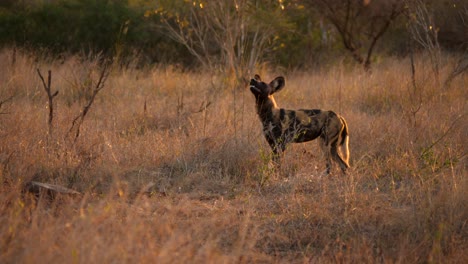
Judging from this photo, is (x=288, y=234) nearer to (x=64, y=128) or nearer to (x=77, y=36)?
(x=64, y=128)

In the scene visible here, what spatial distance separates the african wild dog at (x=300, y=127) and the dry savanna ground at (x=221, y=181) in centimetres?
23

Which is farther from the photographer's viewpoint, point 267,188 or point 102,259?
point 267,188

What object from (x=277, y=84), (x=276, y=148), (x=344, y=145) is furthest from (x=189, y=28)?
(x=276, y=148)

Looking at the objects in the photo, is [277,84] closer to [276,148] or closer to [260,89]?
[260,89]

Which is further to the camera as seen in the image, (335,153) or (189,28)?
(189,28)

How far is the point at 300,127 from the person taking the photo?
19.8 ft

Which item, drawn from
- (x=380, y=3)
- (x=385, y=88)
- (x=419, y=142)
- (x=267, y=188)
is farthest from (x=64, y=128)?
(x=380, y=3)

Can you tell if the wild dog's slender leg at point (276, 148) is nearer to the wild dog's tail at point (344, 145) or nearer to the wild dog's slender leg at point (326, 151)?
the wild dog's slender leg at point (326, 151)

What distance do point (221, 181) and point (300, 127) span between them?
1.05 meters

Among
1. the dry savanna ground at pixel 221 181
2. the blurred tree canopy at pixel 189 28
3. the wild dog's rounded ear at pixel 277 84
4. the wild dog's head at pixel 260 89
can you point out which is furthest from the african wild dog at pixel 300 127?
the blurred tree canopy at pixel 189 28

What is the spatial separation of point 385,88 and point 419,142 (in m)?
2.88

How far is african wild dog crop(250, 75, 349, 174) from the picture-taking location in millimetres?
6027

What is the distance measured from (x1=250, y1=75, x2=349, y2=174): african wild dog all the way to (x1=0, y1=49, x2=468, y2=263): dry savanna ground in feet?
0.76

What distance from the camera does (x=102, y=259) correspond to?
9.55ft
